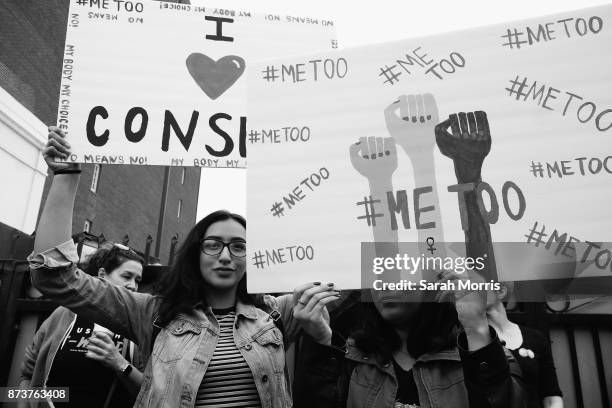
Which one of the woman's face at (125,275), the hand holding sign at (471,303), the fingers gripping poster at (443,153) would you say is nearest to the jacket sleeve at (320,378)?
the fingers gripping poster at (443,153)

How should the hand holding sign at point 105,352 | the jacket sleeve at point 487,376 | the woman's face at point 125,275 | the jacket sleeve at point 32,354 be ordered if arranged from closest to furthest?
the jacket sleeve at point 487,376 → the hand holding sign at point 105,352 → the jacket sleeve at point 32,354 → the woman's face at point 125,275

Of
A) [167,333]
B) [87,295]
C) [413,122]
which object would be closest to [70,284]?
[87,295]

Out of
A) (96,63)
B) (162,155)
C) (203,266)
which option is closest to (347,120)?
(203,266)

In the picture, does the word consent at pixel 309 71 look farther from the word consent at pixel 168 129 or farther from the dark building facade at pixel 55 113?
the dark building facade at pixel 55 113

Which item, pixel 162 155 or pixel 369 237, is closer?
pixel 369 237

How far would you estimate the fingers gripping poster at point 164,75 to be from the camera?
246 cm

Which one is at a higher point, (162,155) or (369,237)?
(162,155)

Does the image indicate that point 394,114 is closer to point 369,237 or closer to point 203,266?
point 369,237

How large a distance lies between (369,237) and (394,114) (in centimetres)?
54

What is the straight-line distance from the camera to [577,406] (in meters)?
3.09

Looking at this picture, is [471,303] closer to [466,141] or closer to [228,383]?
[466,141]

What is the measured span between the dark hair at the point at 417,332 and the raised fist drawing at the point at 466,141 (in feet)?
1.84

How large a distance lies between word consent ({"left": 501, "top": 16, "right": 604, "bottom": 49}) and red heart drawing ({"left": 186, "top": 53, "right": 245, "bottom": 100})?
148 cm

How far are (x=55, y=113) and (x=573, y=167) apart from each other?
51.1 feet
